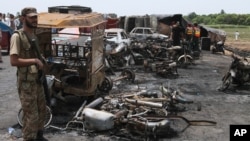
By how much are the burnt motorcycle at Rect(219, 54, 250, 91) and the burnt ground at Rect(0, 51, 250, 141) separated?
10.9 inches

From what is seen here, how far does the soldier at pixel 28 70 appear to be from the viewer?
5520mm

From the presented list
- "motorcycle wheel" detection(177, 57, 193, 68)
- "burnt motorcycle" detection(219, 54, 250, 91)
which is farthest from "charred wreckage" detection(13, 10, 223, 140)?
"motorcycle wheel" detection(177, 57, 193, 68)

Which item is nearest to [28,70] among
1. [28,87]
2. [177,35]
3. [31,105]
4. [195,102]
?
[28,87]

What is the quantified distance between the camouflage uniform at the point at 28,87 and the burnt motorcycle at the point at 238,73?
794 centimetres

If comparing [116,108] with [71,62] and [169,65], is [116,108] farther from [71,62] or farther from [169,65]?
[169,65]

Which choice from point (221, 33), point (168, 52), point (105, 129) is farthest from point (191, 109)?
point (221, 33)

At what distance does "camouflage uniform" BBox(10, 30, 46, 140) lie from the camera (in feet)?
18.5

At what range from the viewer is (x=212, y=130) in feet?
26.2

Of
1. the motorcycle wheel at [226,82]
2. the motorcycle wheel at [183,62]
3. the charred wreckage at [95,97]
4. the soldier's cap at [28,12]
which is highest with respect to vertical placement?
the soldier's cap at [28,12]

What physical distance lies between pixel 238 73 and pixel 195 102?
107 inches

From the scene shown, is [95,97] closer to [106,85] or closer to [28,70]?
[106,85]

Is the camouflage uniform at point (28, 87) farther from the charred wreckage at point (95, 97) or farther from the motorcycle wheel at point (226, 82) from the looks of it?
the motorcycle wheel at point (226, 82)

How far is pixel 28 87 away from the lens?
18.8 ft

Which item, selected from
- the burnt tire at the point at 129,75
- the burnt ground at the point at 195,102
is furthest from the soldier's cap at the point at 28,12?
the burnt tire at the point at 129,75
